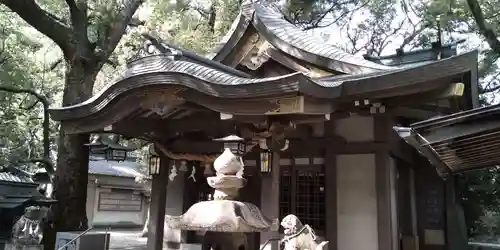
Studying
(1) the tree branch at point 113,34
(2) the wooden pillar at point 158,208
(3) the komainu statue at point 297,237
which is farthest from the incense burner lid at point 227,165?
(1) the tree branch at point 113,34

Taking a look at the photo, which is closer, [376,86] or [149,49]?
[376,86]

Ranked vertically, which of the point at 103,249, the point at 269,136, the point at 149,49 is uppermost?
the point at 149,49

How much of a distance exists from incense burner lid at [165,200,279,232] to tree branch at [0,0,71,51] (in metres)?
8.60

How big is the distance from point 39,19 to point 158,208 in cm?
635

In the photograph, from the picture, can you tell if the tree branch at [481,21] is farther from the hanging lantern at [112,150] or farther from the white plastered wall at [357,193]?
Answer: the hanging lantern at [112,150]

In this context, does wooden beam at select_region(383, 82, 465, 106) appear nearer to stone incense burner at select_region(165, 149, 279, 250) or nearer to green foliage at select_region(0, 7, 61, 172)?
stone incense burner at select_region(165, 149, 279, 250)

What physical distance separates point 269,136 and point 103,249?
4259 mm

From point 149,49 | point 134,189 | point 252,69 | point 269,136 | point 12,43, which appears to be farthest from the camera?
point 134,189

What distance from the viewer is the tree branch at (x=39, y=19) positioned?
1140 cm

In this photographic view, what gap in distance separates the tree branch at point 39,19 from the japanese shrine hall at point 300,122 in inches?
176

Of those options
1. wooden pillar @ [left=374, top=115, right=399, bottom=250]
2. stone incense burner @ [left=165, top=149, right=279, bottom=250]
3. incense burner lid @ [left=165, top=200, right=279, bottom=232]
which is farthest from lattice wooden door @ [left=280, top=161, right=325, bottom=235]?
incense burner lid @ [left=165, top=200, right=279, bottom=232]

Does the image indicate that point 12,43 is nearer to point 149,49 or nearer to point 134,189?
point 149,49

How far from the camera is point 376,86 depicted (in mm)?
6945

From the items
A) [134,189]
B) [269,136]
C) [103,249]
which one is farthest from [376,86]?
[134,189]
